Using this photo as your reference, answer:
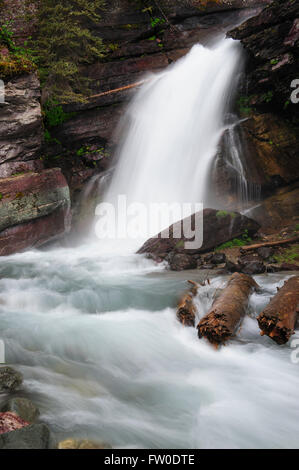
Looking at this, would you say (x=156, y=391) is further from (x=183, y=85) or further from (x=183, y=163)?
(x=183, y=85)

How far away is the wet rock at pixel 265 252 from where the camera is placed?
7.09 m

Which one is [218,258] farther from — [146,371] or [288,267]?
[146,371]

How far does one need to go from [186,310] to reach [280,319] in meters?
1.46

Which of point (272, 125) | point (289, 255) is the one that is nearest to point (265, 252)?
point (289, 255)

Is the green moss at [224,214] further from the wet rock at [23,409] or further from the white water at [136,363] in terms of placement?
the wet rock at [23,409]

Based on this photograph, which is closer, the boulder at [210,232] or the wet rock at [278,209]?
the boulder at [210,232]

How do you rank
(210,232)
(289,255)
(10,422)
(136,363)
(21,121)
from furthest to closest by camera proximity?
(21,121), (210,232), (289,255), (136,363), (10,422)

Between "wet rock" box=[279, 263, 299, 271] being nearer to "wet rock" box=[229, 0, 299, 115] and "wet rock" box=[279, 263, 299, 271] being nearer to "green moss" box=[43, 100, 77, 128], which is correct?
"wet rock" box=[229, 0, 299, 115]

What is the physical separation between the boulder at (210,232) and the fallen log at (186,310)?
2675 millimetres

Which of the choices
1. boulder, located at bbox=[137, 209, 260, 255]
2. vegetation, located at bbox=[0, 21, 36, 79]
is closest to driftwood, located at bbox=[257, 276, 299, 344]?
boulder, located at bbox=[137, 209, 260, 255]

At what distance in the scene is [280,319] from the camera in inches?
145

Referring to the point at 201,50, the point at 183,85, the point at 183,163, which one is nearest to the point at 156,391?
the point at 183,163

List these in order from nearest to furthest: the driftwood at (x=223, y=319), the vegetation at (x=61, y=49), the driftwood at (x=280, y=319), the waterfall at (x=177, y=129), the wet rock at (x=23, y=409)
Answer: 1. the wet rock at (x=23, y=409)
2. the driftwood at (x=280, y=319)
3. the driftwood at (x=223, y=319)
4. the waterfall at (x=177, y=129)
5. the vegetation at (x=61, y=49)

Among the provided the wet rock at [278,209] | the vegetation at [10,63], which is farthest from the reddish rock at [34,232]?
the wet rock at [278,209]
